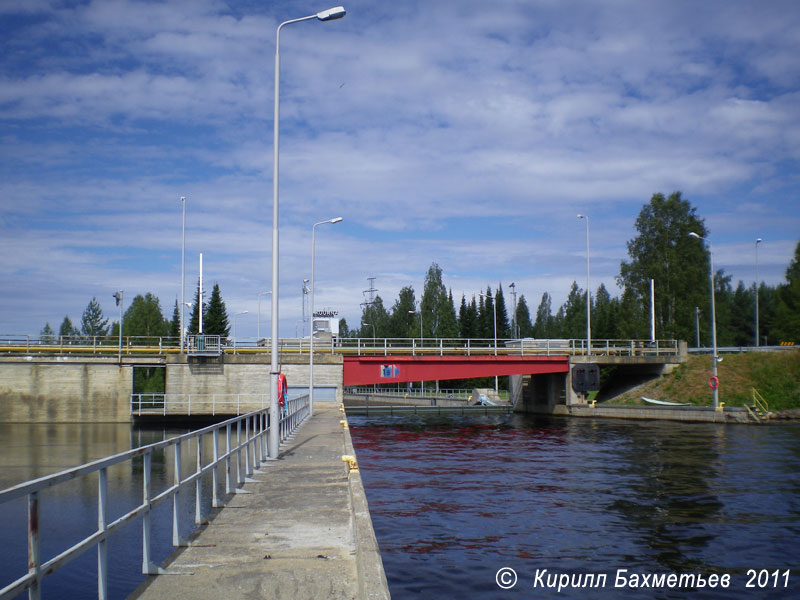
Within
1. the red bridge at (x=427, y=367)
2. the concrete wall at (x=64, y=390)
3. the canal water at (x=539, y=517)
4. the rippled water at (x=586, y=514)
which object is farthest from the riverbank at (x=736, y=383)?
the concrete wall at (x=64, y=390)

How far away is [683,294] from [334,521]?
6513cm

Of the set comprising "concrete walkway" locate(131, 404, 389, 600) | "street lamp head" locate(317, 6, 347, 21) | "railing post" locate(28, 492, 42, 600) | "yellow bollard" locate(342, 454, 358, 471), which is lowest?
"yellow bollard" locate(342, 454, 358, 471)

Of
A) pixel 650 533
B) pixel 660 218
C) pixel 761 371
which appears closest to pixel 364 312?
pixel 660 218

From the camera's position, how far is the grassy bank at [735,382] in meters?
46.1

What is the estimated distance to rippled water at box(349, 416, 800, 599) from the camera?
11719mm

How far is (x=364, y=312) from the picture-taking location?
126 m

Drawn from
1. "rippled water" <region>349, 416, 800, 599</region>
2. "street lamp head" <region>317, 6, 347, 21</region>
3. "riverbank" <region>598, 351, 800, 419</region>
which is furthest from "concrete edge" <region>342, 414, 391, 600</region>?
"riverbank" <region>598, 351, 800, 419</region>

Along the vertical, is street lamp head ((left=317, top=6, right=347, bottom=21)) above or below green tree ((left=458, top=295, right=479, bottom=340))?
above

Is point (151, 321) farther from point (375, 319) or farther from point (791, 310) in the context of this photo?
point (791, 310)

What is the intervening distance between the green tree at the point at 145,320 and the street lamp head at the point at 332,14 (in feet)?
302

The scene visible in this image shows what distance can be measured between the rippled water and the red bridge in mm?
15508

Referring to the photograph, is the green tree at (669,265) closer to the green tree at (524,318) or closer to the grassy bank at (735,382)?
the grassy bank at (735,382)

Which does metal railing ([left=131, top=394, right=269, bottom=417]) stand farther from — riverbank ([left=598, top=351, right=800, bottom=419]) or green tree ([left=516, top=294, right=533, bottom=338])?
green tree ([left=516, top=294, right=533, bottom=338])

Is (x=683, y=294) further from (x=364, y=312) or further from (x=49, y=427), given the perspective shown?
(x=364, y=312)
